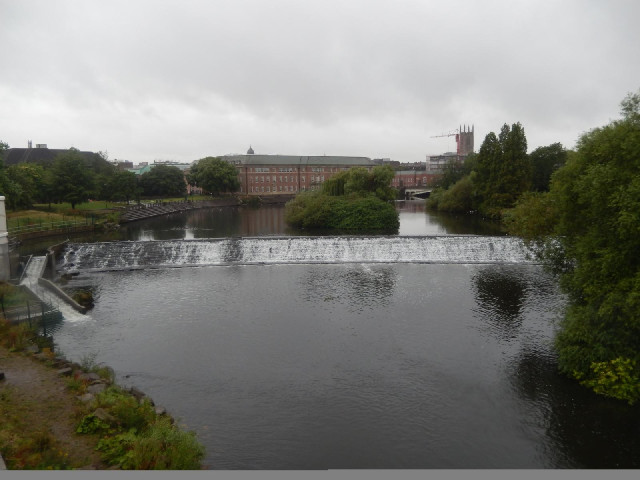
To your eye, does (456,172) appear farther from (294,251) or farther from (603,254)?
(603,254)

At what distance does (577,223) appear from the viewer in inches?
612

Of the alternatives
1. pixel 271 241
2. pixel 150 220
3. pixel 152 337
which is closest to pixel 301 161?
pixel 150 220

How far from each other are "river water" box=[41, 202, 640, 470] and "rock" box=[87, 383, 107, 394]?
57.0 inches

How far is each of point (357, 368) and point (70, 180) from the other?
49577 mm

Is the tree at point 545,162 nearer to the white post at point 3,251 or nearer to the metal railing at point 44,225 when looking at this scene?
the metal railing at point 44,225

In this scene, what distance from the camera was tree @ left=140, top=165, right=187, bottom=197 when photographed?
285ft

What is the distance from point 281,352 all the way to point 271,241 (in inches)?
725

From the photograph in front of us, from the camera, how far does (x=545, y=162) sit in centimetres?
6538

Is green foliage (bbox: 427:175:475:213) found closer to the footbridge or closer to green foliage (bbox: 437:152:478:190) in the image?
green foliage (bbox: 437:152:478:190)

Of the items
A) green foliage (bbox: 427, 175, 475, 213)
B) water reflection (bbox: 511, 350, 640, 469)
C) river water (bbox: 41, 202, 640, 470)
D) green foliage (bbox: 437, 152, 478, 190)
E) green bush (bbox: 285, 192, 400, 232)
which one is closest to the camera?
water reflection (bbox: 511, 350, 640, 469)

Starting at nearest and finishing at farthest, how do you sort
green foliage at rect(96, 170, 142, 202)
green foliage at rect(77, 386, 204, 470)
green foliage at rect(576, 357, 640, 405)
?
green foliage at rect(77, 386, 204, 470)
green foliage at rect(576, 357, 640, 405)
green foliage at rect(96, 170, 142, 202)

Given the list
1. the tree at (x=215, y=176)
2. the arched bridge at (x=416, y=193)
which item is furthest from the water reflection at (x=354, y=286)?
the arched bridge at (x=416, y=193)

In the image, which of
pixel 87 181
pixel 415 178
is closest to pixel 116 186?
pixel 87 181

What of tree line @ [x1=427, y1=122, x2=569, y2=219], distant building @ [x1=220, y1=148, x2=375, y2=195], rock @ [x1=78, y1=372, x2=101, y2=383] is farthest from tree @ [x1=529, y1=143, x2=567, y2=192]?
rock @ [x1=78, y1=372, x2=101, y2=383]
